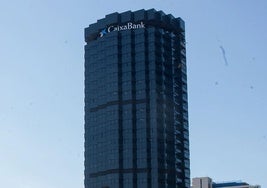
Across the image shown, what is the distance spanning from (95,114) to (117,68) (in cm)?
1750

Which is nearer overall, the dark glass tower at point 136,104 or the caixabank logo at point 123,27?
the dark glass tower at point 136,104

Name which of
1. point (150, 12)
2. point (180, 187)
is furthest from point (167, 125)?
point (150, 12)

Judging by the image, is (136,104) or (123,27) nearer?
(136,104)

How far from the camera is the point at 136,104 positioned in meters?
180

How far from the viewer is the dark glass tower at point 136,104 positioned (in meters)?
175

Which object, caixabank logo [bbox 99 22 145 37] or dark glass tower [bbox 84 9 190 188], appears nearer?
dark glass tower [bbox 84 9 190 188]

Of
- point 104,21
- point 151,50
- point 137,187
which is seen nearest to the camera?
point 137,187

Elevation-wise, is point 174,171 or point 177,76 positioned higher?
point 177,76

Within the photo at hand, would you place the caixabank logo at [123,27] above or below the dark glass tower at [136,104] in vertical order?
above

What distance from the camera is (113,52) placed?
617 feet

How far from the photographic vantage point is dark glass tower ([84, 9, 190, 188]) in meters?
175

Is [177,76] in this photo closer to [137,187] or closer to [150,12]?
[150,12]

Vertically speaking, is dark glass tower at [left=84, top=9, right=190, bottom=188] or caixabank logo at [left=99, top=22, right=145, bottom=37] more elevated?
caixabank logo at [left=99, top=22, right=145, bottom=37]

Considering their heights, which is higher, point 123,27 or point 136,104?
point 123,27
